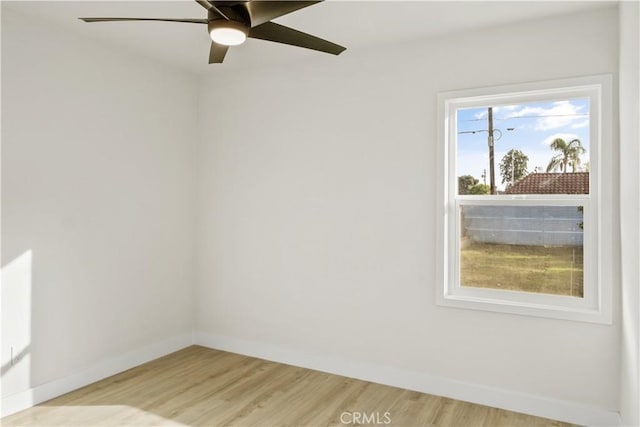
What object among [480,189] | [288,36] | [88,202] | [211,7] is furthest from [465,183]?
[88,202]

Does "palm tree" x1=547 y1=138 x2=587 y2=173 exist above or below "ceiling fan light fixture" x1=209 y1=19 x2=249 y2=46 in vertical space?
below

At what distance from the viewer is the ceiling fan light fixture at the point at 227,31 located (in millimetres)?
2006

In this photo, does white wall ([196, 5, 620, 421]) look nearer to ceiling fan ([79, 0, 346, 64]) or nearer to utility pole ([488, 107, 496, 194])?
utility pole ([488, 107, 496, 194])

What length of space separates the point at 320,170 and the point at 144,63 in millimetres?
1759

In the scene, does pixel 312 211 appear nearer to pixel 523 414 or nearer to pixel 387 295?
pixel 387 295

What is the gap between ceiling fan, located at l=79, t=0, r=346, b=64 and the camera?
6.16ft

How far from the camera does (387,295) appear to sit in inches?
136

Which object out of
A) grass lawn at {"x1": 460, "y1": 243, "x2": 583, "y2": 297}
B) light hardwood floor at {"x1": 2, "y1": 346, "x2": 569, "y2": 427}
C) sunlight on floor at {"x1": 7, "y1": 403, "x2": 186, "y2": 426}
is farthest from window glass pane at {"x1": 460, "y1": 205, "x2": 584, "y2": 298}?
sunlight on floor at {"x1": 7, "y1": 403, "x2": 186, "y2": 426}

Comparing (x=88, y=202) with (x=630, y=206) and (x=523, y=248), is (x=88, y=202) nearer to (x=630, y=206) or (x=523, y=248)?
(x=523, y=248)

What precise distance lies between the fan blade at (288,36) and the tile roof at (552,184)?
1666 millimetres

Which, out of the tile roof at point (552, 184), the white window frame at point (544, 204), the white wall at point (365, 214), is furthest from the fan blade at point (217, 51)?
the tile roof at point (552, 184)

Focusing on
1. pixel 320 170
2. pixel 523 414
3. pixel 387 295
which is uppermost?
pixel 320 170

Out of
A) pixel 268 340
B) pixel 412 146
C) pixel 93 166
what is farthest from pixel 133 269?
pixel 412 146

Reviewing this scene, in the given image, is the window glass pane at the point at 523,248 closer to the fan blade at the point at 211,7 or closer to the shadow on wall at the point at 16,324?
the fan blade at the point at 211,7
